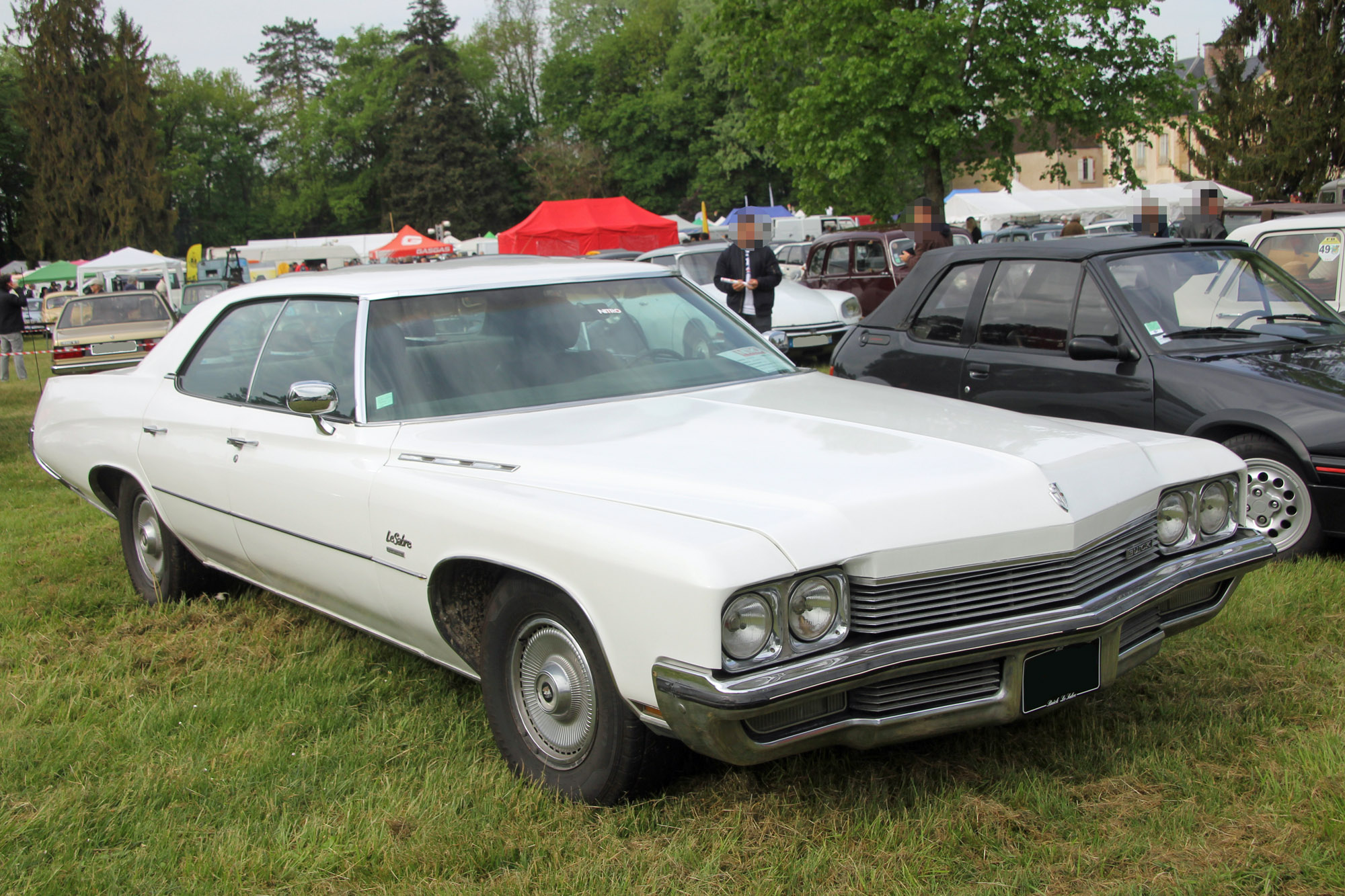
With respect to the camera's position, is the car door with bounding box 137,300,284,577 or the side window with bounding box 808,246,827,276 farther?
the side window with bounding box 808,246,827,276

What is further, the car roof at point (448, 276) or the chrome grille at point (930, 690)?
the car roof at point (448, 276)

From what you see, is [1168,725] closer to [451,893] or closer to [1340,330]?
[451,893]

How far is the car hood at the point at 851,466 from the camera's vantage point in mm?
2688

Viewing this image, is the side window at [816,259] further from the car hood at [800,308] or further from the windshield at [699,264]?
the car hood at [800,308]

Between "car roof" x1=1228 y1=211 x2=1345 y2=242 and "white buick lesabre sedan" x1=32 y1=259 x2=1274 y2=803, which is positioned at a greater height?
"car roof" x1=1228 y1=211 x2=1345 y2=242

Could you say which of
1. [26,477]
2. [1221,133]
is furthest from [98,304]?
[1221,133]

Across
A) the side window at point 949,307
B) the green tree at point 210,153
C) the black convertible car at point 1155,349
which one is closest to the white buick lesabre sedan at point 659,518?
the black convertible car at point 1155,349

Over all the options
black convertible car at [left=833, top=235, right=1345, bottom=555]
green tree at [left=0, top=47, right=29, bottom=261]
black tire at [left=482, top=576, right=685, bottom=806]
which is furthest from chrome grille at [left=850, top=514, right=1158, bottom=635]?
green tree at [left=0, top=47, right=29, bottom=261]

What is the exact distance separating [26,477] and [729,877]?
8707 mm

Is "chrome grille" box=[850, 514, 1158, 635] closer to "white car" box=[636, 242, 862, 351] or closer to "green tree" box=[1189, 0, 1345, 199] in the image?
"white car" box=[636, 242, 862, 351]

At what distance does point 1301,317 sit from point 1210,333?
616 mm

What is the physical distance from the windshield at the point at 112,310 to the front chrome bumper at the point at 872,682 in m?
17.9

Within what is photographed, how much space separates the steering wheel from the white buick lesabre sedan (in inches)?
0.4

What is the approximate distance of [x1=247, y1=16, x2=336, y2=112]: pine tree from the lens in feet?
290
